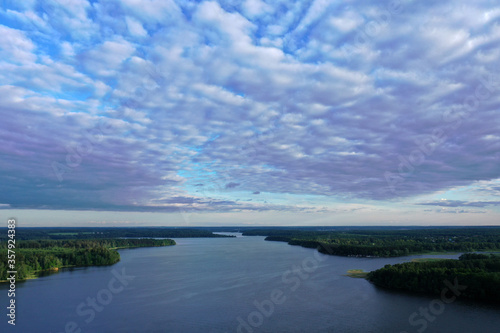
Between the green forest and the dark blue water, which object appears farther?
the green forest

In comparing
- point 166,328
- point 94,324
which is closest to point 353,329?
point 166,328

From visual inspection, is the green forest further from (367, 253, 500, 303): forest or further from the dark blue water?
(367, 253, 500, 303): forest

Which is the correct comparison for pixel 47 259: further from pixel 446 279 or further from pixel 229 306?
pixel 446 279

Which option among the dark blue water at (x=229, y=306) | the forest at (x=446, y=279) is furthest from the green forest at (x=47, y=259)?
the forest at (x=446, y=279)

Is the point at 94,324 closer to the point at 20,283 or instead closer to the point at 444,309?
the point at 20,283

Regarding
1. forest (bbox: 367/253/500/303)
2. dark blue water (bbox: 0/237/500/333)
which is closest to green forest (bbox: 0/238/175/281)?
→ dark blue water (bbox: 0/237/500/333)

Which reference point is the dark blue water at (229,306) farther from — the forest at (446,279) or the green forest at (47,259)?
the green forest at (47,259)
